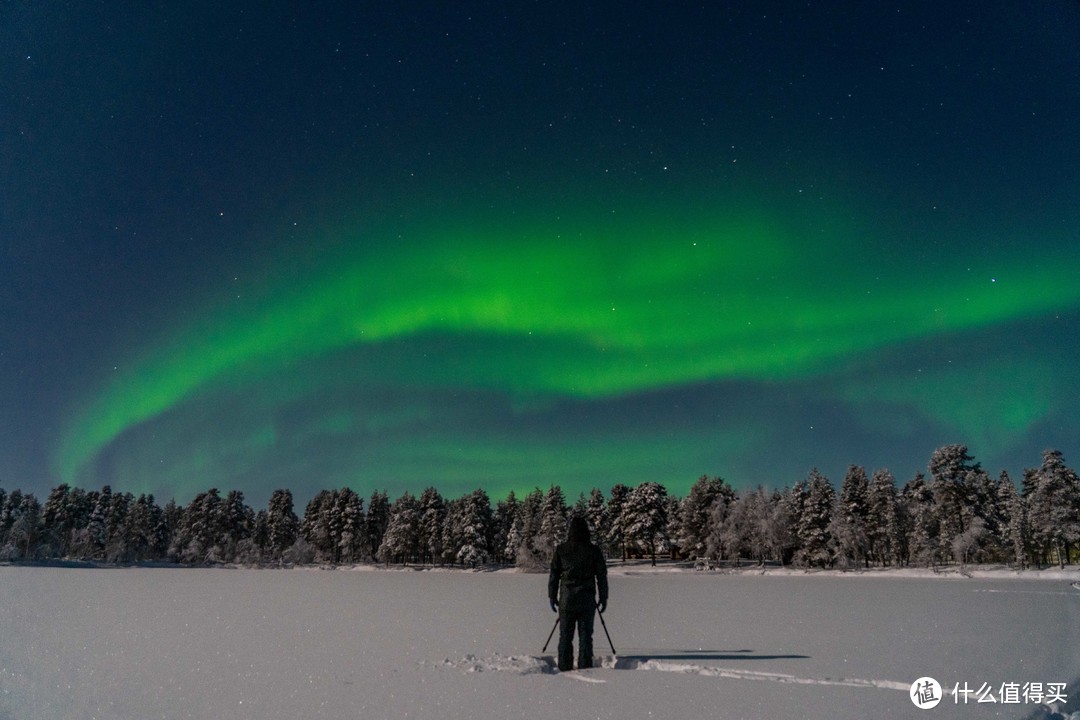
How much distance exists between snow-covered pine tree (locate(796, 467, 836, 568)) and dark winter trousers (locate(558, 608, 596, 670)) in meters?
68.3

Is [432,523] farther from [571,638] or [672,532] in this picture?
[571,638]

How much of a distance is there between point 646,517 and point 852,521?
25453 mm

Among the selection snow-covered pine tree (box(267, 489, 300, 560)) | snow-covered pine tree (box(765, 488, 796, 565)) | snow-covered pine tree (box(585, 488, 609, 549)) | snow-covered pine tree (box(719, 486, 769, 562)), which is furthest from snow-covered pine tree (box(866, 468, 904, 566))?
snow-covered pine tree (box(267, 489, 300, 560))

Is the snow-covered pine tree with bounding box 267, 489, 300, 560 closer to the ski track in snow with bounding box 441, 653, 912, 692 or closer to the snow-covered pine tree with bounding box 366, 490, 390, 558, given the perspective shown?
the snow-covered pine tree with bounding box 366, 490, 390, 558

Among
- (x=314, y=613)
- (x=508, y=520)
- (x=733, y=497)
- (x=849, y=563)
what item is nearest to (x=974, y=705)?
(x=314, y=613)

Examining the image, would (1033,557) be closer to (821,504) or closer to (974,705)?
(821,504)

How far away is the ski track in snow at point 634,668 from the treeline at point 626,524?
53.5m

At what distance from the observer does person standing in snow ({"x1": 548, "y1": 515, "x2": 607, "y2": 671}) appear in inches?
342

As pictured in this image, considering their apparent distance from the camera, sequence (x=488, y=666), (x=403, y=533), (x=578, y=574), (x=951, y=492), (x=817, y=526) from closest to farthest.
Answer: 1. (x=488, y=666)
2. (x=578, y=574)
3. (x=951, y=492)
4. (x=817, y=526)
5. (x=403, y=533)

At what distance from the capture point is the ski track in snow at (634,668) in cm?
747

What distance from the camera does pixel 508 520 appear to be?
103875 millimetres

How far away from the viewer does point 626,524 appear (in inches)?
3275

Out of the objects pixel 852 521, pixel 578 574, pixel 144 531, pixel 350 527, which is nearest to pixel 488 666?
pixel 578 574

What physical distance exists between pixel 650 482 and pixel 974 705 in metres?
80.2
